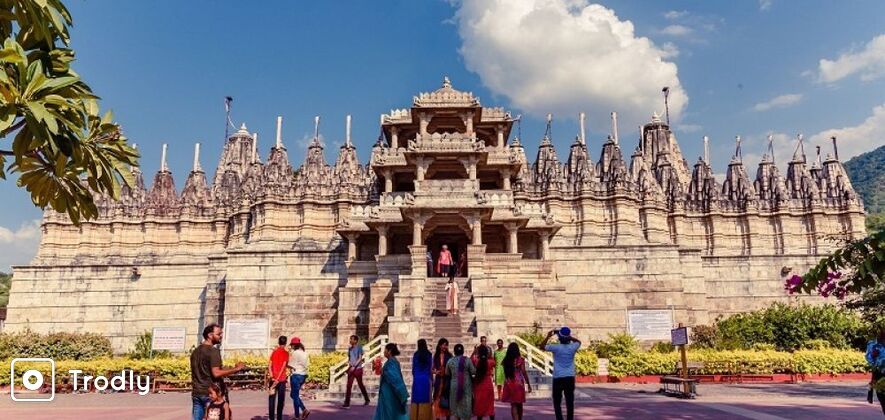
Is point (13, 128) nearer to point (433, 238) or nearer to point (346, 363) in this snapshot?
point (346, 363)

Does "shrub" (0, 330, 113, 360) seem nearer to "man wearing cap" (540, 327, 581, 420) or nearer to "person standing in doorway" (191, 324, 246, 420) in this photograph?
"person standing in doorway" (191, 324, 246, 420)

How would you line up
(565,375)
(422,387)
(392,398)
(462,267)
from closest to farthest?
1. (392,398)
2. (422,387)
3. (565,375)
4. (462,267)

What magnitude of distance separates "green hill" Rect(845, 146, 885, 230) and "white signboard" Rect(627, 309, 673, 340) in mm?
98200

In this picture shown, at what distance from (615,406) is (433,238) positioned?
1585cm

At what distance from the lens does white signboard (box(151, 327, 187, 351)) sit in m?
28.0

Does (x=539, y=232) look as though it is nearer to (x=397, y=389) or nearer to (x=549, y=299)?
(x=549, y=299)

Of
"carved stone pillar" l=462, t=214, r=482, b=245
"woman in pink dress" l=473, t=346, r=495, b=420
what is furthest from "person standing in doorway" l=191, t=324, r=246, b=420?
"carved stone pillar" l=462, t=214, r=482, b=245

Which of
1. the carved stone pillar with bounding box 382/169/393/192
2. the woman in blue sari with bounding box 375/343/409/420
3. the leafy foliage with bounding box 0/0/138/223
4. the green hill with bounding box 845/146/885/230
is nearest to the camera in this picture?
the leafy foliage with bounding box 0/0/138/223

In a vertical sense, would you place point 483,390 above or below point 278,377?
below

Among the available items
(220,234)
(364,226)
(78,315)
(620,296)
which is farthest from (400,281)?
(78,315)

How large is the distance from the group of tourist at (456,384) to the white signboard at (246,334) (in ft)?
65.5

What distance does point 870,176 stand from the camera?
414 ft

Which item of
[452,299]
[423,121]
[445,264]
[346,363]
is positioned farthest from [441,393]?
[423,121]

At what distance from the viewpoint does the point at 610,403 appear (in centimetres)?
1430
